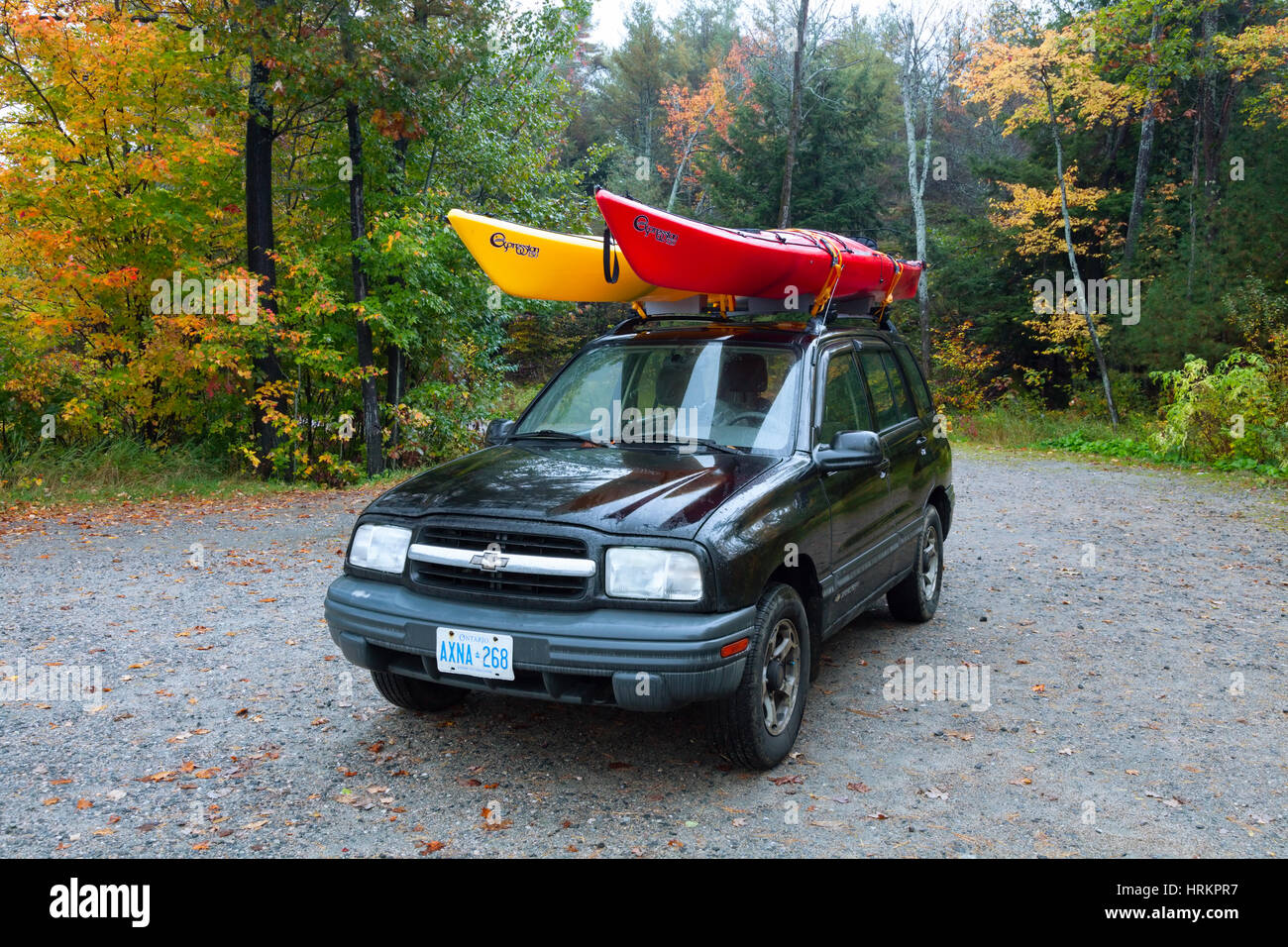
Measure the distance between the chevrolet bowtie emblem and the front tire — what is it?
1.02 meters

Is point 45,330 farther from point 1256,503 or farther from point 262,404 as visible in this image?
point 1256,503

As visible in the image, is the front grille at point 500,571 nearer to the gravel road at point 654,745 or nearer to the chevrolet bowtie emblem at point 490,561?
the chevrolet bowtie emblem at point 490,561

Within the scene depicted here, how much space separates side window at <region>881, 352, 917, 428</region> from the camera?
6001mm

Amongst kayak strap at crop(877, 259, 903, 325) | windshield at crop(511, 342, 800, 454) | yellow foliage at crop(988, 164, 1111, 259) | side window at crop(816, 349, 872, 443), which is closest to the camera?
windshield at crop(511, 342, 800, 454)

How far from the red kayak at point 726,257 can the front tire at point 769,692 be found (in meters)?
1.89

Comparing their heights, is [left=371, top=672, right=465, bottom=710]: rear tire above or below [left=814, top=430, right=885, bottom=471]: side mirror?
below

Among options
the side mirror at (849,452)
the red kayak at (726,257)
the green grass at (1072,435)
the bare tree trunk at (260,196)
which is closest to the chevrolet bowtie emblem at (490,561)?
the side mirror at (849,452)

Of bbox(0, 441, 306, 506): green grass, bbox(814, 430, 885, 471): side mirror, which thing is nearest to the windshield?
bbox(814, 430, 885, 471): side mirror

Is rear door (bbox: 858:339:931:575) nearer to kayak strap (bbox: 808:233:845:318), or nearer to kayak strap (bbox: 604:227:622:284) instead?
kayak strap (bbox: 808:233:845:318)

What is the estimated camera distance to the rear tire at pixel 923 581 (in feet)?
20.3

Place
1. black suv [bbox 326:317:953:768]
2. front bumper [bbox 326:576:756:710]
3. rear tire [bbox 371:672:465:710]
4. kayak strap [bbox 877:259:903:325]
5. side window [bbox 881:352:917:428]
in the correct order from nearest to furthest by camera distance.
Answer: front bumper [bbox 326:576:756:710]
black suv [bbox 326:317:953:768]
rear tire [bbox 371:672:465:710]
side window [bbox 881:352:917:428]
kayak strap [bbox 877:259:903:325]

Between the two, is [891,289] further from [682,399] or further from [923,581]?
[682,399]

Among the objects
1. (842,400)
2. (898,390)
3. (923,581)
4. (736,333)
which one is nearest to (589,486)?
(736,333)
